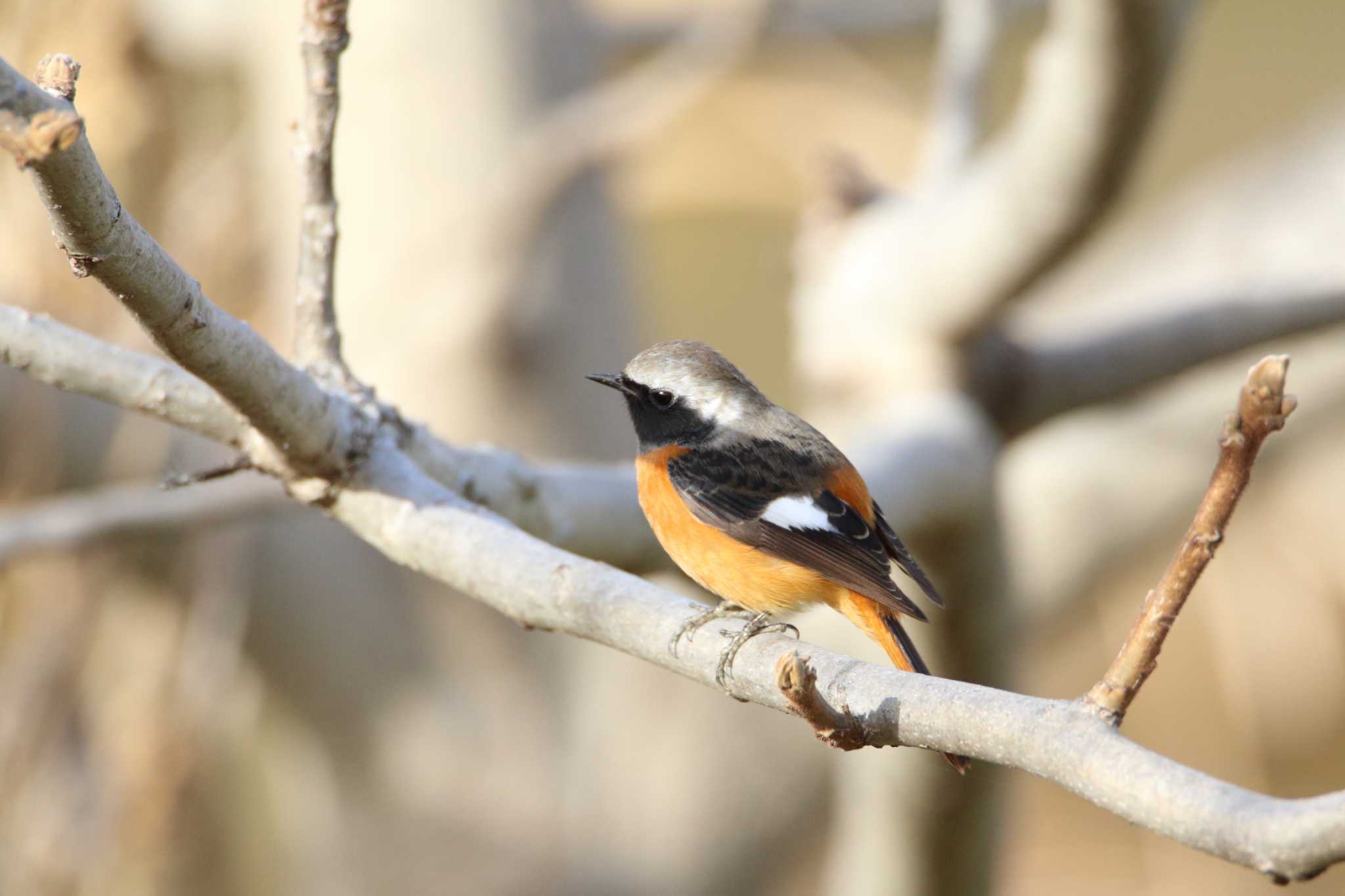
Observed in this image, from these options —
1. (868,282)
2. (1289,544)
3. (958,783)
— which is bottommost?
(958,783)

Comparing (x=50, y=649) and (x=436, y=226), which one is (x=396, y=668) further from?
(x=436, y=226)

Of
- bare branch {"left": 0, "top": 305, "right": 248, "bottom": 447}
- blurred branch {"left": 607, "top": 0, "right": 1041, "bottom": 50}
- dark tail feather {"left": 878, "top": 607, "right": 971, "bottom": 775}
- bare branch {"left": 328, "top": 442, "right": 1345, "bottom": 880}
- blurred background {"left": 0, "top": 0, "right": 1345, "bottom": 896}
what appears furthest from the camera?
blurred branch {"left": 607, "top": 0, "right": 1041, "bottom": 50}

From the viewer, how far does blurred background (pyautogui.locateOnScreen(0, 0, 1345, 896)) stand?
3516 mm

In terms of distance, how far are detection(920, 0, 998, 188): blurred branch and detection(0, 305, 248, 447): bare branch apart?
2.57 metres

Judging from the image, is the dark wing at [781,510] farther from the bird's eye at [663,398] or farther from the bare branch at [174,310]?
the bare branch at [174,310]

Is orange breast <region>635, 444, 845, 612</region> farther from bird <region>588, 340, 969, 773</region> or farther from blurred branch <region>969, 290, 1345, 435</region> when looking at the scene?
blurred branch <region>969, 290, 1345, 435</region>

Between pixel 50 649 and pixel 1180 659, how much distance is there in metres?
8.23

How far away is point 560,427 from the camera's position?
4.93 metres

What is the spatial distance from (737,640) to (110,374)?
1121 mm

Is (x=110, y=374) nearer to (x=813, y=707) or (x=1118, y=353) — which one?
(x=813, y=707)

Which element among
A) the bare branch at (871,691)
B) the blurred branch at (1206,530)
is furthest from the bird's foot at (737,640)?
the blurred branch at (1206,530)

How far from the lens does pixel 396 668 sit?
4656mm

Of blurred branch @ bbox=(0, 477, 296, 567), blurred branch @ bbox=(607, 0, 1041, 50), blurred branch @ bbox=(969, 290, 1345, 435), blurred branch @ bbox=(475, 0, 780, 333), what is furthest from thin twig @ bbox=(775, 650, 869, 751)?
blurred branch @ bbox=(607, 0, 1041, 50)

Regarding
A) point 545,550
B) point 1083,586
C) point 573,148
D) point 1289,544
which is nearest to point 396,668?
point 573,148
